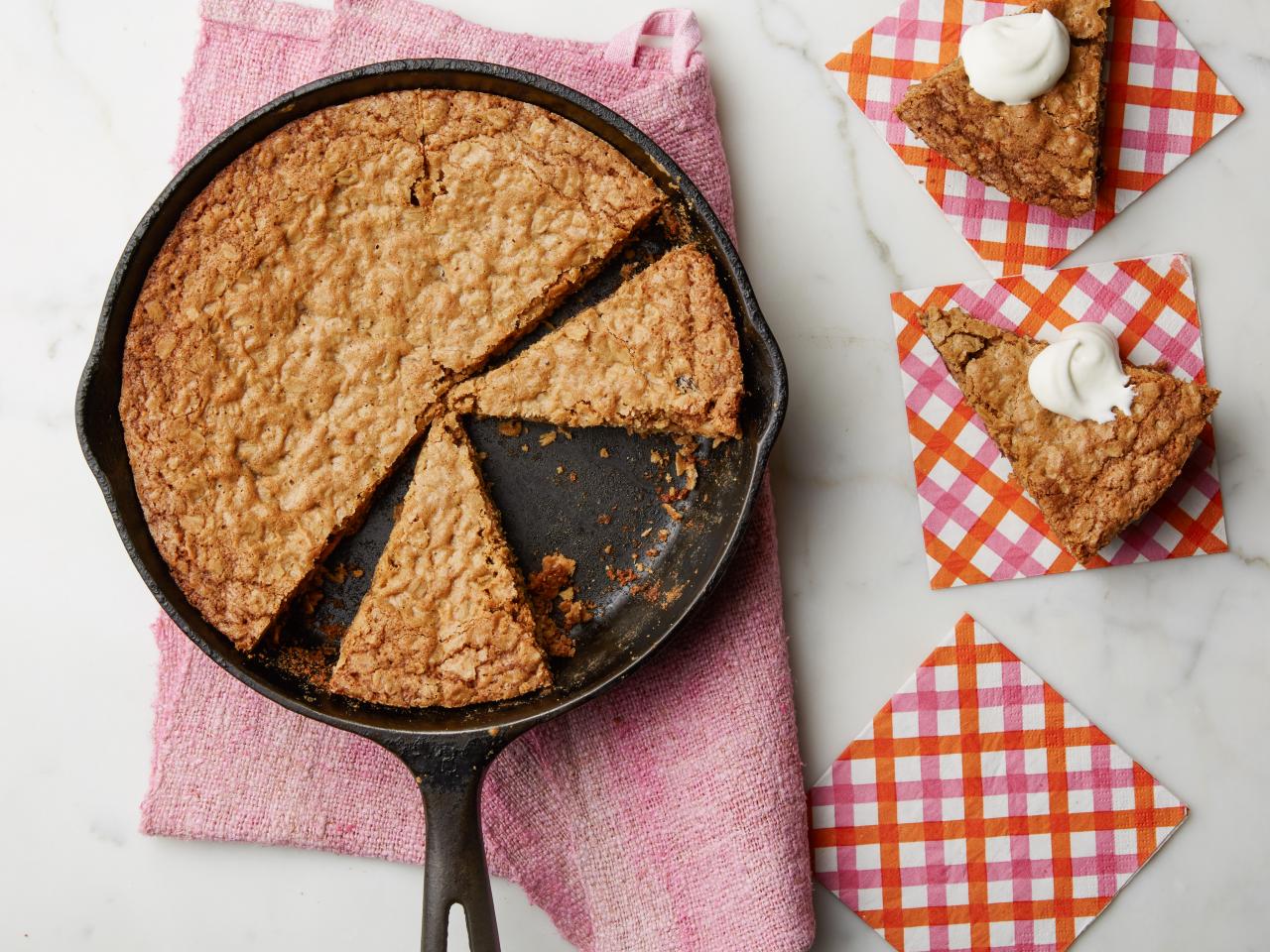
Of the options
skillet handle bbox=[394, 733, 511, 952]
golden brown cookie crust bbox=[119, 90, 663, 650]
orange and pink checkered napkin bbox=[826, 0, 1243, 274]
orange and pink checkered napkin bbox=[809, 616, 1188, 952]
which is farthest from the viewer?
orange and pink checkered napkin bbox=[826, 0, 1243, 274]

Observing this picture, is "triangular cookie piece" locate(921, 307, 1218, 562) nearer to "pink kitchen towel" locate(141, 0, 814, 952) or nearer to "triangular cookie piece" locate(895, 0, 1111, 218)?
"triangular cookie piece" locate(895, 0, 1111, 218)

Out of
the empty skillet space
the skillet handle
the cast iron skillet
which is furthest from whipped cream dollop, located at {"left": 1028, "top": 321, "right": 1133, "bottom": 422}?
the skillet handle

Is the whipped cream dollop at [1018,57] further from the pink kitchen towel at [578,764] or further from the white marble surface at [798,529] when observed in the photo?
the pink kitchen towel at [578,764]

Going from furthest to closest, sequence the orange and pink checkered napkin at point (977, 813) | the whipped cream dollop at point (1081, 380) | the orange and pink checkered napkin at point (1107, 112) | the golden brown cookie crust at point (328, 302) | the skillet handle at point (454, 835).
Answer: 1. the orange and pink checkered napkin at point (1107, 112)
2. the orange and pink checkered napkin at point (977, 813)
3. the whipped cream dollop at point (1081, 380)
4. the golden brown cookie crust at point (328, 302)
5. the skillet handle at point (454, 835)

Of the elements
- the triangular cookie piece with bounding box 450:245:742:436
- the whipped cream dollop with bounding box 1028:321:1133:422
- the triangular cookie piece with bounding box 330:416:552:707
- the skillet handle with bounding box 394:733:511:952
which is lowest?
the skillet handle with bounding box 394:733:511:952

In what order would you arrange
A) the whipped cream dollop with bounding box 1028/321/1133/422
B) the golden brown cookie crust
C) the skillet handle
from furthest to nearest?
the whipped cream dollop with bounding box 1028/321/1133/422, the golden brown cookie crust, the skillet handle

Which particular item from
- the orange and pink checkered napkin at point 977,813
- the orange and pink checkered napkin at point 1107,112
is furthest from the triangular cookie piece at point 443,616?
the orange and pink checkered napkin at point 1107,112

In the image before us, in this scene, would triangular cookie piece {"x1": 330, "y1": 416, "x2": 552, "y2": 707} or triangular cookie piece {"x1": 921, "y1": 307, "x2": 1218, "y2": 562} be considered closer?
triangular cookie piece {"x1": 330, "y1": 416, "x2": 552, "y2": 707}
